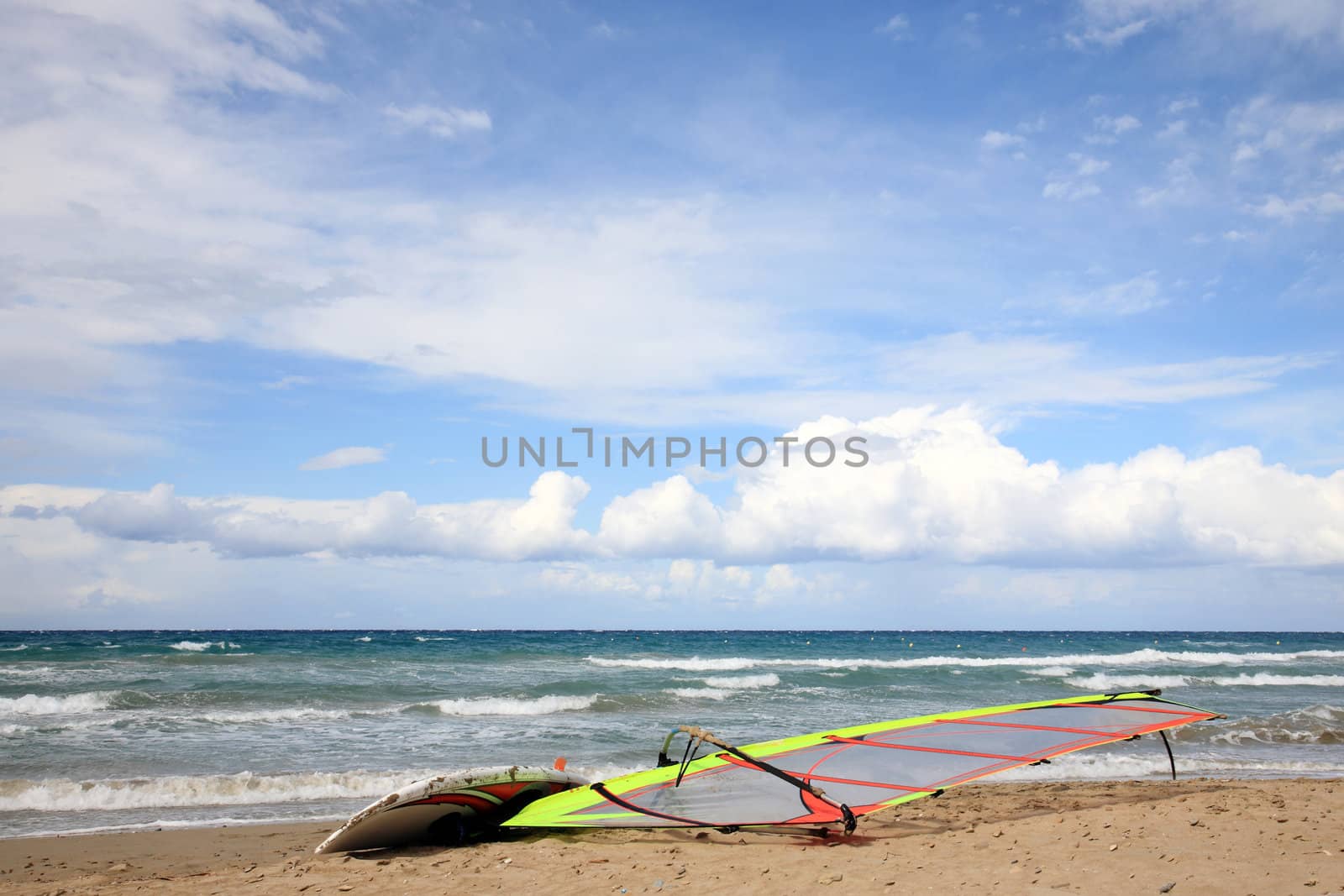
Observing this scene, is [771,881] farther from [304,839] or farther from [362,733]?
[362,733]

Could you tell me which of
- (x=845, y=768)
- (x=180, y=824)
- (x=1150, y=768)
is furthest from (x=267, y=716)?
(x=1150, y=768)

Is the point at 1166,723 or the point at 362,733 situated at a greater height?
the point at 1166,723

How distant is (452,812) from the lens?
21.9 feet

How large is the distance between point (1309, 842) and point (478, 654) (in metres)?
27.3

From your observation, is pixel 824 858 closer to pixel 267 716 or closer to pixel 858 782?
pixel 858 782

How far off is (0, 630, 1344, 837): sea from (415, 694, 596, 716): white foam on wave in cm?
7

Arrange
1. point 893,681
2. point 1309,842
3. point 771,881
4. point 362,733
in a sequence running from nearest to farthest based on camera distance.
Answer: point 771,881
point 1309,842
point 362,733
point 893,681

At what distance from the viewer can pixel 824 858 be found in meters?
5.73

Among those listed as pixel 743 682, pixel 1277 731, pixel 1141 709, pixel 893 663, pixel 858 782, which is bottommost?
pixel 893 663

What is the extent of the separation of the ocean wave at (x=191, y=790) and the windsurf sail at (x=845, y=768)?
308 cm

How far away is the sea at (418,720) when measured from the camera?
8.71 metres

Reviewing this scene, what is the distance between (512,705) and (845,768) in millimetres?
10355

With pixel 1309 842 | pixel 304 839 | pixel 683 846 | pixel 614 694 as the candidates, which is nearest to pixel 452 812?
pixel 304 839

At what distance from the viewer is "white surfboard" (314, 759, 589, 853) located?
6.34 meters
